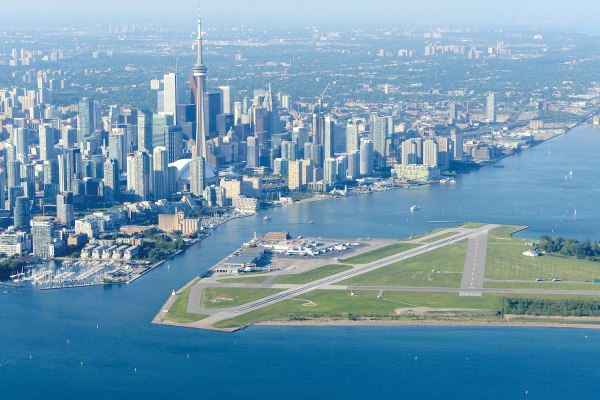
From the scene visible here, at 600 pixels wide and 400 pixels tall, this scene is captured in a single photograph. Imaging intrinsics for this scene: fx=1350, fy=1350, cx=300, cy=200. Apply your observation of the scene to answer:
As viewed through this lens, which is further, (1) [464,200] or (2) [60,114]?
(2) [60,114]

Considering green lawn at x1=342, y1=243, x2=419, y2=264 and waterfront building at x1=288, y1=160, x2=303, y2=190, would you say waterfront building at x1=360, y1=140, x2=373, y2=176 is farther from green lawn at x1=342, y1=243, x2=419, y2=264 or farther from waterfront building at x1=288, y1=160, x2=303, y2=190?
green lawn at x1=342, y1=243, x2=419, y2=264

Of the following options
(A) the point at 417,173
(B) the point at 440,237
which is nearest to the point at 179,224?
(B) the point at 440,237

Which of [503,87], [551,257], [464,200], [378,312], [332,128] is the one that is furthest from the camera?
[503,87]

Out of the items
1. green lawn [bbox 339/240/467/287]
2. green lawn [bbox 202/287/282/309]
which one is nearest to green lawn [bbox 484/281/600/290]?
green lawn [bbox 339/240/467/287]

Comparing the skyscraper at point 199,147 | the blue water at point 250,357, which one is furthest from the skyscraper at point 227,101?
the blue water at point 250,357

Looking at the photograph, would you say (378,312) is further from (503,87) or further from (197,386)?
(503,87)

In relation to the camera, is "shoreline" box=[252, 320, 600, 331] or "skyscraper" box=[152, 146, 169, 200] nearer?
"shoreline" box=[252, 320, 600, 331]

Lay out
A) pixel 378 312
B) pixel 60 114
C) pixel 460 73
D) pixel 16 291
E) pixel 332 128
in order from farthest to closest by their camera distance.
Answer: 1. pixel 460 73
2. pixel 60 114
3. pixel 332 128
4. pixel 16 291
5. pixel 378 312

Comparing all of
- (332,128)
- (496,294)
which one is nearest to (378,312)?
(496,294)
